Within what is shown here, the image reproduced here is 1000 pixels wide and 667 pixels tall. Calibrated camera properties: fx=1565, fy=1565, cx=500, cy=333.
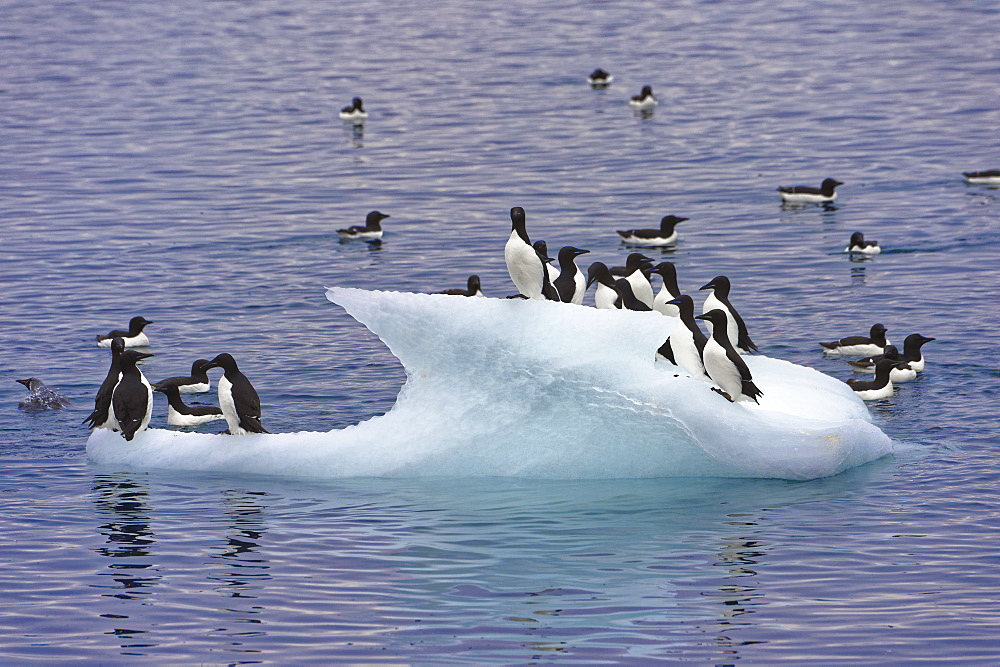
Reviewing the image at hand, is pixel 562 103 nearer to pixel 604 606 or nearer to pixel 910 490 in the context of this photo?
pixel 910 490

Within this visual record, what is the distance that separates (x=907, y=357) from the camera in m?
22.5

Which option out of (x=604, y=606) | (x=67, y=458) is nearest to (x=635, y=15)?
(x=67, y=458)

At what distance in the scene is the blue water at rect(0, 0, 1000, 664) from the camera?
13820 millimetres

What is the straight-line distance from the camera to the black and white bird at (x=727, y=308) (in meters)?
20.1

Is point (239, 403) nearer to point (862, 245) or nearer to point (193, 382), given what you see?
point (193, 382)

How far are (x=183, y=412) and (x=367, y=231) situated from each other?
12.4 metres

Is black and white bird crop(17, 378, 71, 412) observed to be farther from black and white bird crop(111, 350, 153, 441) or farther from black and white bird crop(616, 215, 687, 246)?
black and white bird crop(616, 215, 687, 246)

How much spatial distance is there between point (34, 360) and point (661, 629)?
14.5 m

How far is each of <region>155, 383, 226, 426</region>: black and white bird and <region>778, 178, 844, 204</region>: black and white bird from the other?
17259 mm

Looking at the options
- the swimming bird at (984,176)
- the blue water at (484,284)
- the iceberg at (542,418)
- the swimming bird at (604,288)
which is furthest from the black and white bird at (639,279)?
the swimming bird at (984,176)

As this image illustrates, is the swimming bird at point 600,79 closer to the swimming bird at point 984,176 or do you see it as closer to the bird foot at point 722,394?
the swimming bird at point 984,176

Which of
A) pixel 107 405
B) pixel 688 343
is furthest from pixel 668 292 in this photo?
pixel 107 405

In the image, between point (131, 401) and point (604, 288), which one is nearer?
point (131, 401)

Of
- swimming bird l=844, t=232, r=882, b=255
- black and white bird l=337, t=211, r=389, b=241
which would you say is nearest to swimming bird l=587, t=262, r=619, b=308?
swimming bird l=844, t=232, r=882, b=255
